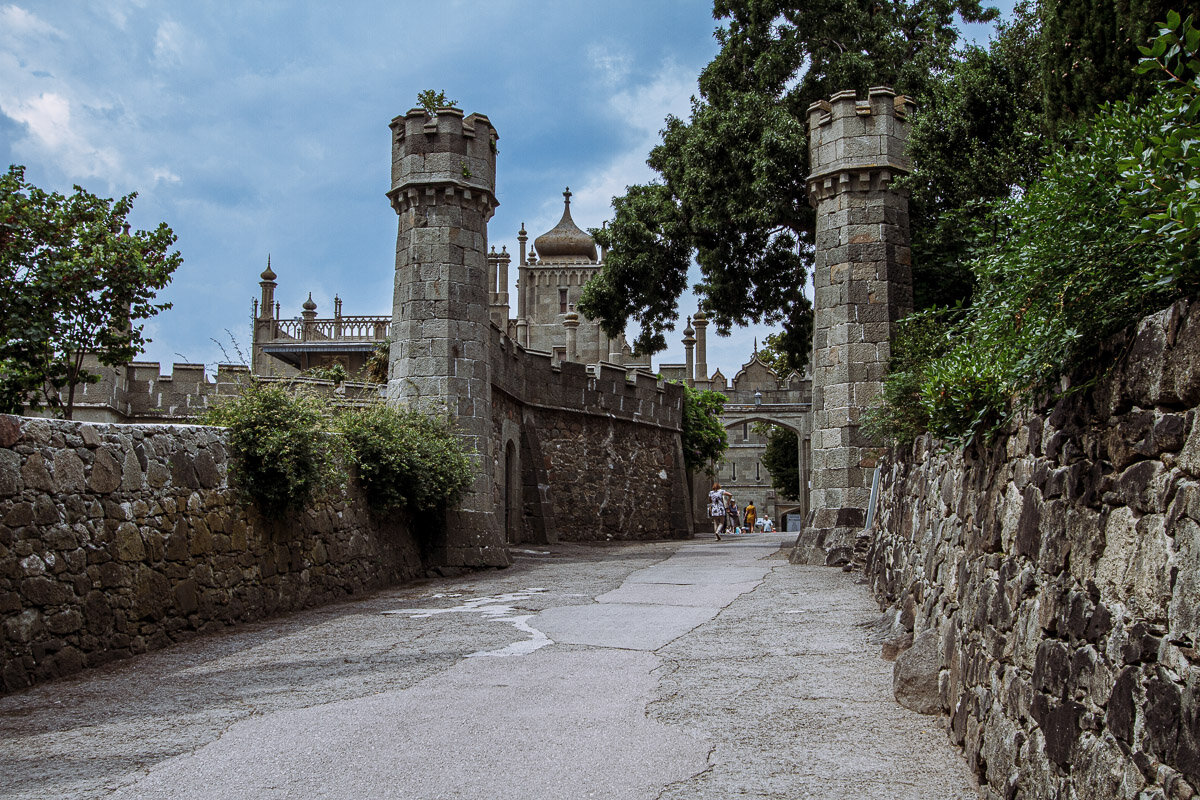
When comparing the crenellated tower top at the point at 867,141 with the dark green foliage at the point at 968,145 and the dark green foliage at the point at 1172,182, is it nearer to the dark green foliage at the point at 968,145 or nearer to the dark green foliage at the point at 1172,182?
the dark green foliage at the point at 968,145

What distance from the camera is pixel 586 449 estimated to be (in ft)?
76.4

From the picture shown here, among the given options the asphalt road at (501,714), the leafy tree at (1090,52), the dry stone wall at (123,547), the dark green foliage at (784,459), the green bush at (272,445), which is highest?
the leafy tree at (1090,52)

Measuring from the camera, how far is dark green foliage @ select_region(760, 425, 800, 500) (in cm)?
4956

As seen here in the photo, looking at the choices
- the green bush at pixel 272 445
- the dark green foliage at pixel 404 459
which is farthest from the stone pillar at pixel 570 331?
the green bush at pixel 272 445

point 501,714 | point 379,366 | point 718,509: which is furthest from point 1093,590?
point 718,509

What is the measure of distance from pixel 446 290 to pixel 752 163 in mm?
5776

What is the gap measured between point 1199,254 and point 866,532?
10090mm

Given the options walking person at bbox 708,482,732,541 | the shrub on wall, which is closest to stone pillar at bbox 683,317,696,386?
walking person at bbox 708,482,732,541

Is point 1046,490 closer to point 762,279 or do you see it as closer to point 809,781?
point 809,781

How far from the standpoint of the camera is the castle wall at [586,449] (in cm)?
2042

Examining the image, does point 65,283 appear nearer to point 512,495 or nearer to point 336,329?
point 512,495

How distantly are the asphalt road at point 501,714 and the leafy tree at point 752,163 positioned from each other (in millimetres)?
9622

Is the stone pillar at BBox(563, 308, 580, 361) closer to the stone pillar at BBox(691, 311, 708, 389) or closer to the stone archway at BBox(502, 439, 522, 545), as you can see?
the stone pillar at BBox(691, 311, 708, 389)

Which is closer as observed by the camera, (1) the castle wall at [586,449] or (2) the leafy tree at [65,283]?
(2) the leafy tree at [65,283]
